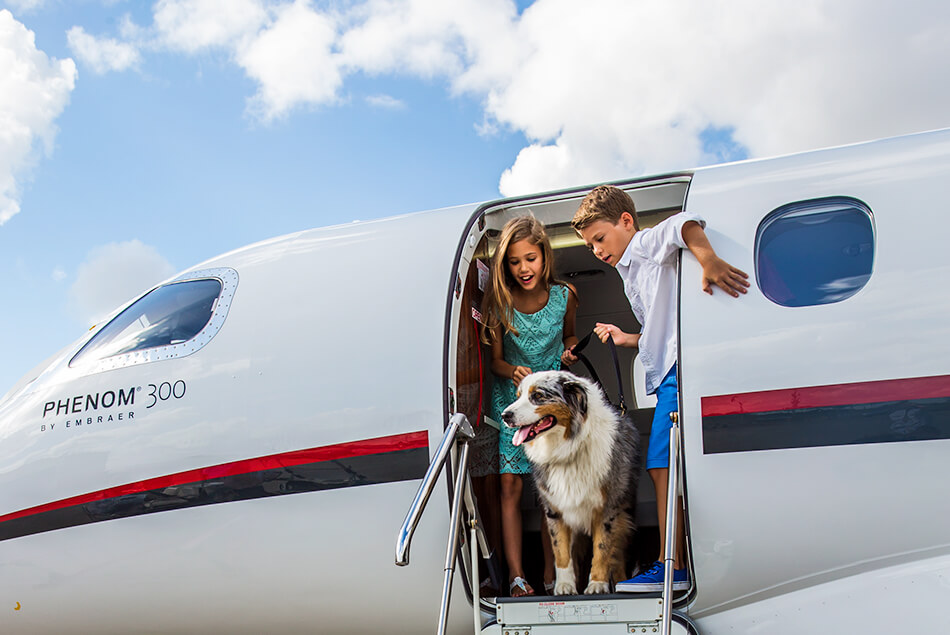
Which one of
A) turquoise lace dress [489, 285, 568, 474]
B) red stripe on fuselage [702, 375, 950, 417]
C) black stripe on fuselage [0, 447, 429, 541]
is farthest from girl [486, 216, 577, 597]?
red stripe on fuselage [702, 375, 950, 417]

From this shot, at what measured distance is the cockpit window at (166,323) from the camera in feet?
15.8

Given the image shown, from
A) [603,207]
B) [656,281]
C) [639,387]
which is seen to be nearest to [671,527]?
[656,281]

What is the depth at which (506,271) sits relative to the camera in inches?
192

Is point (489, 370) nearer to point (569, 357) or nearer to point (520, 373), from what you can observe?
point (520, 373)

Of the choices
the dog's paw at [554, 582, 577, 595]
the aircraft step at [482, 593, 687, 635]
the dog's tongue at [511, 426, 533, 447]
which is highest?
the dog's tongue at [511, 426, 533, 447]

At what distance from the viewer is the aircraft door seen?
342 cm

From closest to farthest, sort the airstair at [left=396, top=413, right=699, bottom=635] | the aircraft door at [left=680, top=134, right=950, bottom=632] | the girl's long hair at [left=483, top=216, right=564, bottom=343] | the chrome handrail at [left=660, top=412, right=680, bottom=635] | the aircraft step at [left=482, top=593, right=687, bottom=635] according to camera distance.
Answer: the chrome handrail at [left=660, top=412, right=680, bottom=635] → the aircraft door at [left=680, top=134, right=950, bottom=632] → the airstair at [left=396, top=413, right=699, bottom=635] → the aircraft step at [left=482, top=593, right=687, bottom=635] → the girl's long hair at [left=483, top=216, right=564, bottom=343]

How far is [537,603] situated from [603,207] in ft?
7.04

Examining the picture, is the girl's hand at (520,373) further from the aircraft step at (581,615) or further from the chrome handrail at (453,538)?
the aircraft step at (581,615)

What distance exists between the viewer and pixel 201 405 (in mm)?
4516

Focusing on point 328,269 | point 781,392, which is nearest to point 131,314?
point 328,269

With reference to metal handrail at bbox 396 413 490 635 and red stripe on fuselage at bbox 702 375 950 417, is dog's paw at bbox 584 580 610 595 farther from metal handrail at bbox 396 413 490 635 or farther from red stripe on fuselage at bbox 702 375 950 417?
red stripe on fuselage at bbox 702 375 950 417

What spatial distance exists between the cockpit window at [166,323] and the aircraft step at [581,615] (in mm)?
2392

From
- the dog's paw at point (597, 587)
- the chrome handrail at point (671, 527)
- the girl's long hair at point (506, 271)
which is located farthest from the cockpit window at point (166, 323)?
the chrome handrail at point (671, 527)
